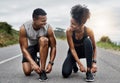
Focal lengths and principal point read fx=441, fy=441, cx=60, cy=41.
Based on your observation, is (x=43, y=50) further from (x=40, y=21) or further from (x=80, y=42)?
(x=80, y=42)

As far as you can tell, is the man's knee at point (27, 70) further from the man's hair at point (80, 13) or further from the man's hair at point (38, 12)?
the man's hair at point (80, 13)

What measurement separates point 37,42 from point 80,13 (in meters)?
1.29

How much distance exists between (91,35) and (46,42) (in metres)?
1.01

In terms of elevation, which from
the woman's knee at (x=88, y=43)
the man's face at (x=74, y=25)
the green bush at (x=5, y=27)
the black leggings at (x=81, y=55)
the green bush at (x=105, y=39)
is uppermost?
the man's face at (x=74, y=25)

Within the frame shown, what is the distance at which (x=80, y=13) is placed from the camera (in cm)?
891

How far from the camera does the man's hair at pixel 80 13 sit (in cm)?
889

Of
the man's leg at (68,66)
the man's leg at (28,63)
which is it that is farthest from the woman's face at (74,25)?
the man's leg at (28,63)

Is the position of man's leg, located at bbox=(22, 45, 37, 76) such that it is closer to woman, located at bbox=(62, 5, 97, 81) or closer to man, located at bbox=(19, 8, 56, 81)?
man, located at bbox=(19, 8, 56, 81)

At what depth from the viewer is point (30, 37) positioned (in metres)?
9.41

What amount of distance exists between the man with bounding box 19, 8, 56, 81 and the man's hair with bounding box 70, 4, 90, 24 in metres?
0.59

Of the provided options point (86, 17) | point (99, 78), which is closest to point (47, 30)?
point (86, 17)

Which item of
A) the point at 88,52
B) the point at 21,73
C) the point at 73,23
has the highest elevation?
the point at 73,23

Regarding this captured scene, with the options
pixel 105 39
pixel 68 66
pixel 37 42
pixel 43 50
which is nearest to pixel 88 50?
pixel 68 66

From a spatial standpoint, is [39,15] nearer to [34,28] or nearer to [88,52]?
[34,28]
